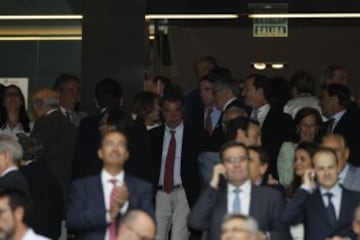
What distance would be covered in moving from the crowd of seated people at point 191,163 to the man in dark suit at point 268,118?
13mm

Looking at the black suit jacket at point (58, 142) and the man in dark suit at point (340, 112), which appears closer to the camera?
the man in dark suit at point (340, 112)

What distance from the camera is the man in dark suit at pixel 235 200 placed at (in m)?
10.8

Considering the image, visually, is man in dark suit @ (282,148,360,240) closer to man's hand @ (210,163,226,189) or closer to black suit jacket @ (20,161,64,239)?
man's hand @ (210,163,226,189)

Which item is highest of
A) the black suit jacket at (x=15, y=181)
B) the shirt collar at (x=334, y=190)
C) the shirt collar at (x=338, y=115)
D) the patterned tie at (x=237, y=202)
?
the shirt collar at (x=338, y=115)

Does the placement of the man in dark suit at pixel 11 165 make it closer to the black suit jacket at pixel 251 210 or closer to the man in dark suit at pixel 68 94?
the black suit jacket at pixel 251 210

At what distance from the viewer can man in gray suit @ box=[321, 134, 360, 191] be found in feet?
38.8

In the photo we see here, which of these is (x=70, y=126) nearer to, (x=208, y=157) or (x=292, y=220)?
(x=208, y=157)

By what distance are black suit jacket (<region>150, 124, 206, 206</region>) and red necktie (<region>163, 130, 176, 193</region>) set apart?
0.10 m

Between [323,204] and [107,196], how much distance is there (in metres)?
1.85

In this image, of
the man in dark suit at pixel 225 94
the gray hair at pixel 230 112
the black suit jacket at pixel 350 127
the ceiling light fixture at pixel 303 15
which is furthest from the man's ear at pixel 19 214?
the ceiling light fixture at pixel 303 15

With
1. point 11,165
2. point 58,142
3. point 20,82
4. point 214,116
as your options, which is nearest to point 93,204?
point 11,165

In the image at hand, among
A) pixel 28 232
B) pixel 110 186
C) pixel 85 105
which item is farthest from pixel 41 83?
pixel 28 232

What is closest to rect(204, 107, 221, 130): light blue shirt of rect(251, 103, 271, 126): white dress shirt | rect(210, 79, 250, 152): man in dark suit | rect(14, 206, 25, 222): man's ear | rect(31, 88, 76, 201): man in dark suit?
rect(210, 79, 250, 152): man in dark suit

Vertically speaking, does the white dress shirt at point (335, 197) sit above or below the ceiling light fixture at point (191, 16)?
below
